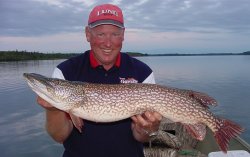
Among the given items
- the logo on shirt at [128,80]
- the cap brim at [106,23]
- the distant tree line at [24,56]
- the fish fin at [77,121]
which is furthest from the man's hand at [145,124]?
the distant tree line at [24,56]

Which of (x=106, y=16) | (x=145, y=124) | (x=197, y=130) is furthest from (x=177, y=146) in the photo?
(x=106, y=16)

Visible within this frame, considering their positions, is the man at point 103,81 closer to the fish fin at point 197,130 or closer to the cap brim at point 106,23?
the cap brim at point 106,23

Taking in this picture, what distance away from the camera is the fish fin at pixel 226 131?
3502mm

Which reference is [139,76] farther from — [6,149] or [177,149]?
[6,149]

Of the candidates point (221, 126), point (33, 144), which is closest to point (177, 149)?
point (221, 126)

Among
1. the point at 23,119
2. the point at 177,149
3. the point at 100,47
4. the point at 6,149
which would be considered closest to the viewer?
the point at 100,47

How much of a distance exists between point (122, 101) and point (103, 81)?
0.33 meters

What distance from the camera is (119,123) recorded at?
11.7 ft

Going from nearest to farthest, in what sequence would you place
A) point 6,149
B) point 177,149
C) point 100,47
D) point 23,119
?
point 100,47, point 177,149, point 6,149, point 23,119

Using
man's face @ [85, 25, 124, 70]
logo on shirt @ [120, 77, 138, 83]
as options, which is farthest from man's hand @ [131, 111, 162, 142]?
man's face @ [85, 25, 124, 70]

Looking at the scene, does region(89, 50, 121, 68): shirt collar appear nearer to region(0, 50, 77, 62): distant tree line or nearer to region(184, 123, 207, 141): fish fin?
region(184, 123, 207, 141): fish fin

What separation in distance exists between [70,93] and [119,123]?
26.4 inches

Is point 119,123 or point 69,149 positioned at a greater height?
point 119,123

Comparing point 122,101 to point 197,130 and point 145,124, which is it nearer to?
point 145,124
